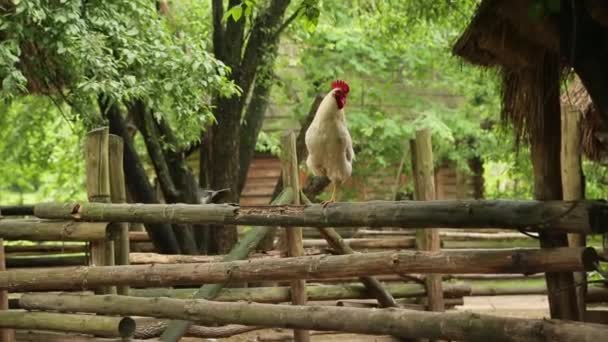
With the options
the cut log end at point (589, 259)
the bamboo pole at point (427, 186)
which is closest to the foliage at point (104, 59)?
the bamboo pole at point (427, 186)

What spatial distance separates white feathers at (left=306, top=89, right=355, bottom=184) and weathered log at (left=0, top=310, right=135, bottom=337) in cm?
183

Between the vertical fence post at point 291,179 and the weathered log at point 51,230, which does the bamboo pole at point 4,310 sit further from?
the vertical fence post at point 291,179

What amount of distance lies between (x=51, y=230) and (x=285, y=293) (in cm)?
214

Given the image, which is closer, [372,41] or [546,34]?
[546,34]

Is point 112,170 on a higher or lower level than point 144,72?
lower

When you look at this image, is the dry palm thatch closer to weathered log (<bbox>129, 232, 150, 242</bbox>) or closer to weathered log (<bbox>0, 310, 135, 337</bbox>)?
weathered log (<bbox>0, 310, 135, 337</bbox>)

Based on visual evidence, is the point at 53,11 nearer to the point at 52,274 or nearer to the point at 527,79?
the point at 52,274

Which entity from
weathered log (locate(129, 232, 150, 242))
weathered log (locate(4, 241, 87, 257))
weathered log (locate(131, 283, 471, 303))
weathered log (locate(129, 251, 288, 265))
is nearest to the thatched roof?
weathered log (locate(131, 283, 471, 303))

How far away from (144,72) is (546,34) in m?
4.72

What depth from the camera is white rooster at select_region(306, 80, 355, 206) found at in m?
5.67

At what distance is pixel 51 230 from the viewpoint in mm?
6086

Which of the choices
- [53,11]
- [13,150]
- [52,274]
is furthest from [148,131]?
[13,150]

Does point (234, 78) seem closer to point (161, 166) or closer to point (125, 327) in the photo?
point (161, 166)

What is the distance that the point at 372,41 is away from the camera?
499 inches
